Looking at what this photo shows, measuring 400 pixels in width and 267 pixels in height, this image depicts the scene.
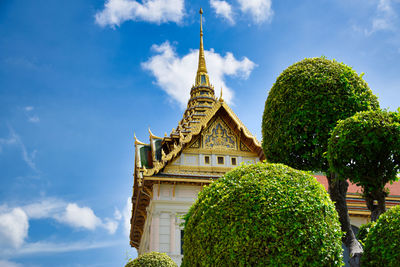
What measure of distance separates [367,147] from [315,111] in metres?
1.56

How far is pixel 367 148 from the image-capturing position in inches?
295

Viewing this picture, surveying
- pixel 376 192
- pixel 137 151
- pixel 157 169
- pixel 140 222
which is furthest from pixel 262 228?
pixel 140 222

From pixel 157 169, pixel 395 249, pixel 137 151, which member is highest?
pixel 137 151

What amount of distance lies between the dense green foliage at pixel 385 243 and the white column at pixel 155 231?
1439cm

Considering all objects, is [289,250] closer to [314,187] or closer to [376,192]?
[314,187]

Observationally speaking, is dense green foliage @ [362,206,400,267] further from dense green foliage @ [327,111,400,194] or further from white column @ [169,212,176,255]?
white column @ [169,212,176,255]

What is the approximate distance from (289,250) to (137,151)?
20581 mm

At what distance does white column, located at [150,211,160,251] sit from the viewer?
20.3 metres

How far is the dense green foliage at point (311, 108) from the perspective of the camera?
8.77m

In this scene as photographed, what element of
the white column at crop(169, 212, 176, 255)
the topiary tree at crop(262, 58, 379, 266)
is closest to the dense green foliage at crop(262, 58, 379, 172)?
the topiary tree at crop(262, 58, 379, 266)

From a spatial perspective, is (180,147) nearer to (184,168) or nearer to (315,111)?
(184,168)

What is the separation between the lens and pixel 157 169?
846 inches

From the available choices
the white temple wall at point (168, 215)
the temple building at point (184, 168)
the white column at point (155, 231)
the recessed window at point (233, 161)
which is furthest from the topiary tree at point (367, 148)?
the recessed window at point (233, 161)

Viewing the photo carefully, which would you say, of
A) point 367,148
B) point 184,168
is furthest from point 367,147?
point 184,168
